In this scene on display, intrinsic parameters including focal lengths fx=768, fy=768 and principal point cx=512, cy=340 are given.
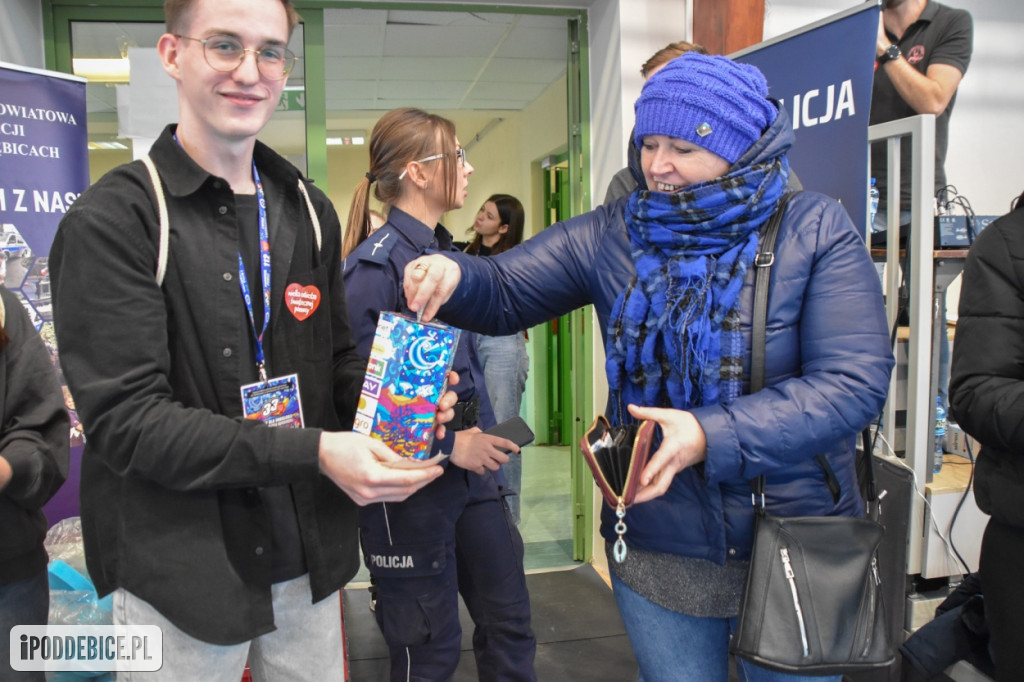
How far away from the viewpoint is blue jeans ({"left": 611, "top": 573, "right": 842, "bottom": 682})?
1355 millimetres

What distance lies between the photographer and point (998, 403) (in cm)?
159

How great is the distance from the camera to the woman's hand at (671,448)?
111 centimetres

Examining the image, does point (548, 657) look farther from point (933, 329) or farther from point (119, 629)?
point (119, 629)

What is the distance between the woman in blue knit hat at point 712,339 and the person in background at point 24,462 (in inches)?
38.1

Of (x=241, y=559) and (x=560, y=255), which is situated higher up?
(x=560, y=255)

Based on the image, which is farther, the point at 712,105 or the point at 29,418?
the point at 29,418

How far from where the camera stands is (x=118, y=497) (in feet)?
3.65

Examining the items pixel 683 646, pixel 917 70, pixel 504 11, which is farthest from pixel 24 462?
pixel 917 70

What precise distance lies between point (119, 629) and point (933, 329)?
2747 mm

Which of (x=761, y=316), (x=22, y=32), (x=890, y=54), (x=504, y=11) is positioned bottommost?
(x=761, y=316)

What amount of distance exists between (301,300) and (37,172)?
82.0 inches

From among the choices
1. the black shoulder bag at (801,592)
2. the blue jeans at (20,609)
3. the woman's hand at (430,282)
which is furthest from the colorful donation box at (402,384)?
the blue jeans at (20,609)

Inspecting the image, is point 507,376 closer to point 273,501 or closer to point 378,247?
point 378,247

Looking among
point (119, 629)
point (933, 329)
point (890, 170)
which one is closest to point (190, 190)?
point (119, 629)
